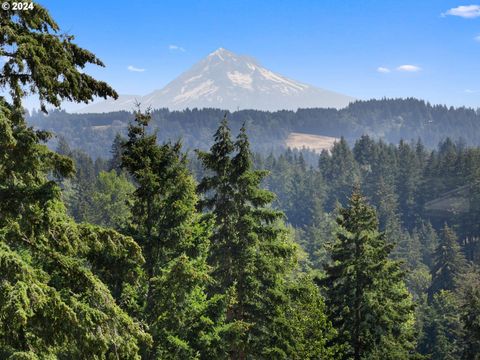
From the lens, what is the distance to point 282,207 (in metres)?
188

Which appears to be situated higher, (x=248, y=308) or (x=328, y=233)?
(x=248, y=308)

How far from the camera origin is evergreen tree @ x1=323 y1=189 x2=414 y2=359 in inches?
910

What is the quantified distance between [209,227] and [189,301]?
4.06m

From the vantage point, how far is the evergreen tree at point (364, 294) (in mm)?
23109

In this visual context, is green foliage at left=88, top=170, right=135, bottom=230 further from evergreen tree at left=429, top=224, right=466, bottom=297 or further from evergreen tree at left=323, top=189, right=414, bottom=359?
evergreen tree at left=323, top=189, right=414, bottom=359

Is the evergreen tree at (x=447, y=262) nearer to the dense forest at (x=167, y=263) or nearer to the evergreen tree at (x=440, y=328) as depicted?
the evergreen tree at (x=440, y=328)

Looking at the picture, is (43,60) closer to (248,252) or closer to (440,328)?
(248,252)

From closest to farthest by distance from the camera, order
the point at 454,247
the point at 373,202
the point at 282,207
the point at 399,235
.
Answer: the point at 454,247 < the point at 399,235 < the point at 373,202 < the point at 282,207

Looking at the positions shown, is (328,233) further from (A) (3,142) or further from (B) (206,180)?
(A) (3,142)

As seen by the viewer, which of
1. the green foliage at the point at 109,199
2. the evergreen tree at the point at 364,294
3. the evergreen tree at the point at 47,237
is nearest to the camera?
the evergreen tree at the point at 47,237

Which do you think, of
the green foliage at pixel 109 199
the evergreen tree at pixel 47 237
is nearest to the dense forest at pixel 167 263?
the evergreen tree at pixel 47 237

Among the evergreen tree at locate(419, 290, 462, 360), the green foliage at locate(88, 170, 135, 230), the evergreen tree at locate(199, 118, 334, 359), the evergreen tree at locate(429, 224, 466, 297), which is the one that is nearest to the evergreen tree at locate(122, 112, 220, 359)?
the evergreen tree at locate(199, 118, 334, 359)

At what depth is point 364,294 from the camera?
23.1 m

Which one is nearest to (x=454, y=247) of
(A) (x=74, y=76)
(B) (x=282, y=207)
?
(A) (x=74, y=76)
